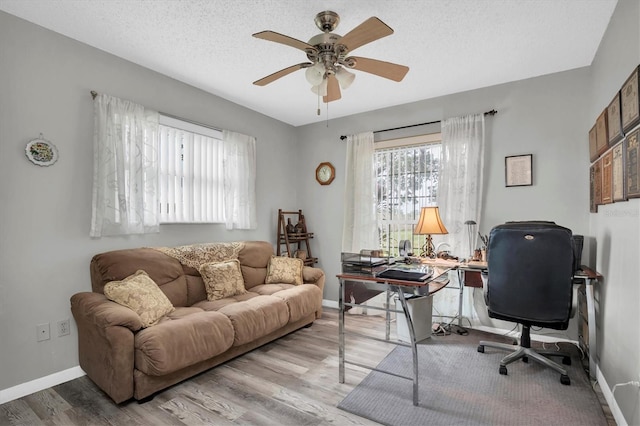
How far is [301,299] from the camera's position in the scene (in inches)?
132

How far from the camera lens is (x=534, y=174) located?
3260 mm

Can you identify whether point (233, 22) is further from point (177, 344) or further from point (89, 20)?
point (177, 344)

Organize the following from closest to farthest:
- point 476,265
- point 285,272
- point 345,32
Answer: point 345,32, point 476,265, point 285,272

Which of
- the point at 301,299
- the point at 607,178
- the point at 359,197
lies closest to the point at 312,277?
the point at 301,299

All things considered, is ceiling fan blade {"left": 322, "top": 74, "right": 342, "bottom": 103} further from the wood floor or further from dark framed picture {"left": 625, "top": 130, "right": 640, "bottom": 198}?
the wood floor

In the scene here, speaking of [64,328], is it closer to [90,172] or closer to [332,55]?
[90,172]

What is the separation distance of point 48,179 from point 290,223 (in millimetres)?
2855

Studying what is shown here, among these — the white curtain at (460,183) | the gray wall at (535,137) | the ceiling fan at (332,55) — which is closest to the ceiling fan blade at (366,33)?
Result: the ceiling fan at (332,55)

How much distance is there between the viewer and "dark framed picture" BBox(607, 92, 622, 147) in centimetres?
194

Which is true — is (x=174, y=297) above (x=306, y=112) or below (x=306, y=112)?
below

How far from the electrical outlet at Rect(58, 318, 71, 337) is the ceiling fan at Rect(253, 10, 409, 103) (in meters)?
2.39

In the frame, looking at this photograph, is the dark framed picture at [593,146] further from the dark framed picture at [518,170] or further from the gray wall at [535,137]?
the dark framed picture at [518,170]

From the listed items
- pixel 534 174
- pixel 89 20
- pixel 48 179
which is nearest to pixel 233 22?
pixel 89 20

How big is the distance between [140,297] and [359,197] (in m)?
2.80
